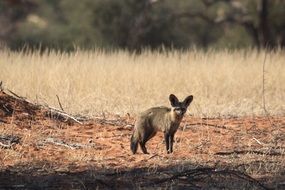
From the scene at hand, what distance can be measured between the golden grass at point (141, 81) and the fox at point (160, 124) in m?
3.46

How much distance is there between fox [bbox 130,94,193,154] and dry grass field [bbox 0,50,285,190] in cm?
17

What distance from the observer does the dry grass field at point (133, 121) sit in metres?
7.34

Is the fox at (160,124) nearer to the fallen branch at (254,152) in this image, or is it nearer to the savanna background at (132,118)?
the savanna background at (132,118)

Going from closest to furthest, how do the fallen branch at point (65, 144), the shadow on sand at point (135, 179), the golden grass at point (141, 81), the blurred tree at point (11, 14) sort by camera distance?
the shadow on sand at point (135, 179) → the fallen branch at point (65, 144) → the golden grass at point (141, 81) → the blurred tree at point (11, 14)

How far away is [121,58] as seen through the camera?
17.1 m

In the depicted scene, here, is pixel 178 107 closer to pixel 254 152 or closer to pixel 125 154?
pixel 125 154

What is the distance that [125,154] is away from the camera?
8.59 meters

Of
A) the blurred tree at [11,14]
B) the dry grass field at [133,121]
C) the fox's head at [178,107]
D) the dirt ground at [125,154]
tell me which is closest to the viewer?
the dirt ground at [125,154]

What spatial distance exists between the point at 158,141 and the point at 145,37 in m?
23.8

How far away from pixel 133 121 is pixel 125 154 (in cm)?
238

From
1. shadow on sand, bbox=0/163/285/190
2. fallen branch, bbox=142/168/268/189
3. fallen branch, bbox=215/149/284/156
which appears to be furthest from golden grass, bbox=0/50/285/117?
fallen branch, bbox=142/168/268/189

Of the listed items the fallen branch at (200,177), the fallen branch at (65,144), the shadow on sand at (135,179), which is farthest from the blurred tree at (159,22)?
the fallen branch at (200,177)

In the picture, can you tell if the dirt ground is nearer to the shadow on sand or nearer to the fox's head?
the shadow on sand

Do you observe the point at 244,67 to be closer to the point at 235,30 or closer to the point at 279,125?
the point at 279,125
